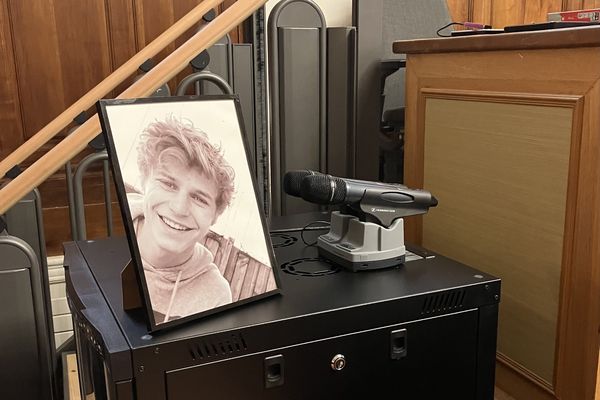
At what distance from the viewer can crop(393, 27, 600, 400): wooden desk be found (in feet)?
3.60

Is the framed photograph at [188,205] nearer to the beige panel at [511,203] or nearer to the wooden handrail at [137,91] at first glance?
Result: the wooden handrail at [137,91]

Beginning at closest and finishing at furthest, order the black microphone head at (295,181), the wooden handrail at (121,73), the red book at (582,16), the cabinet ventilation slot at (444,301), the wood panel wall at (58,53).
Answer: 1. the cabinet ventilation slot at (444,301)
2. the black microphone head at (295,181)
3. the red book at (582,16)
4. the wooden handrail at (121,73)
5. the wood panel wall at (58,53)

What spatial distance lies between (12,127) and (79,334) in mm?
1201

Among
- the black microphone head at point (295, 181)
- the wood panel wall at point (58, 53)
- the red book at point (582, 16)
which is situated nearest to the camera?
the black microphone head at point (295, 181)

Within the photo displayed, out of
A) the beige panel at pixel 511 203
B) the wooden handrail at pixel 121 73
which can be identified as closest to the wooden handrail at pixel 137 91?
the wooden handrail at pixel 121 73

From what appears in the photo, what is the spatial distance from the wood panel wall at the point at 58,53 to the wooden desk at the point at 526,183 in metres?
0.90

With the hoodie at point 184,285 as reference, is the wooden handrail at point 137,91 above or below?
above

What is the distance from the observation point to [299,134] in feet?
6.17

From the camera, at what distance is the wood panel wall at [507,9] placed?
2166 mm

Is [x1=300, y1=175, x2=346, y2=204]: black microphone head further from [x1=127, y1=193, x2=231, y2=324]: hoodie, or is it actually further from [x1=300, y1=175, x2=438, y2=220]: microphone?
[x1=127, y1=193, x2=231, y2=324]: hoodie

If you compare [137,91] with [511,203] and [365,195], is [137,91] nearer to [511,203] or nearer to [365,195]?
[365,195]

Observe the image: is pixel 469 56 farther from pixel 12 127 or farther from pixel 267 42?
pixel 12 127

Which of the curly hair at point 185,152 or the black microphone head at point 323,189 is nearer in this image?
the curly hair at point 185,152

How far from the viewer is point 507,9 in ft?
7.26
